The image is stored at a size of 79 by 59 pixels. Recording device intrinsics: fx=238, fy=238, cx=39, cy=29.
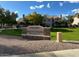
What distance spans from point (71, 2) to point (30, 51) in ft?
7.78

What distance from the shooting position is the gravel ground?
28.1 ft

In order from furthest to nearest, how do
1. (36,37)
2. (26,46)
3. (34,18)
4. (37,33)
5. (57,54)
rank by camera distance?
(37,33), (36,37), (34,18), (26,46), (57,54)

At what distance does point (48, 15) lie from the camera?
919cm

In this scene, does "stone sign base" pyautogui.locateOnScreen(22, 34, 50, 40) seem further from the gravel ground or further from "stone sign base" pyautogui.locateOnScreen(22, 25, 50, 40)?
the gravel ground

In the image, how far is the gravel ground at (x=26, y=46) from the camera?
8.56 metres

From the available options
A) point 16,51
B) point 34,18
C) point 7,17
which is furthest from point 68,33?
point 7,17

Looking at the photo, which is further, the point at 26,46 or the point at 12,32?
the point at 12,32

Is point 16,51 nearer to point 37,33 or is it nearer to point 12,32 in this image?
point 12,32

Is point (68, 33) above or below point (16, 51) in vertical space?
above

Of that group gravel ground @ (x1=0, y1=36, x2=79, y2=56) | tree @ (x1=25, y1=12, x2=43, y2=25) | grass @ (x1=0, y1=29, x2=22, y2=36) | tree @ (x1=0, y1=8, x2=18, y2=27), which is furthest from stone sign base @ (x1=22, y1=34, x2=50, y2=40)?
tree @ (x1=0, y1=8, x2=18, y2=27)

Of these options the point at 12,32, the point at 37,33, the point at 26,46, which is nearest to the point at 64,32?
the point at 37,33

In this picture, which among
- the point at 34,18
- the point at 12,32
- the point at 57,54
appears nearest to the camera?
the point at 57,54

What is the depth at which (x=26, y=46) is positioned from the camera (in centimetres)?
897

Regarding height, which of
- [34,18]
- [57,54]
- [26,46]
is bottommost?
[57,54]
